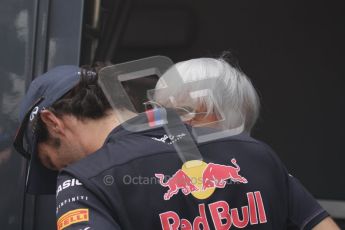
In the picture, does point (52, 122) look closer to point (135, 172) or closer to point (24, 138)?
point (24, 138)

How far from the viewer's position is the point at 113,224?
32.9 inches

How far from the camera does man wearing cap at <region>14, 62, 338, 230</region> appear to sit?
0.86 m

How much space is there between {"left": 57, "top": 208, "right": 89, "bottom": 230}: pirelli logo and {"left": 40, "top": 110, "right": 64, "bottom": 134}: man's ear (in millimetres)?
273

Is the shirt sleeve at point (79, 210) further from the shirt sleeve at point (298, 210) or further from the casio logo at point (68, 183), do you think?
Result: the shirt sleeve at point (298, 210)

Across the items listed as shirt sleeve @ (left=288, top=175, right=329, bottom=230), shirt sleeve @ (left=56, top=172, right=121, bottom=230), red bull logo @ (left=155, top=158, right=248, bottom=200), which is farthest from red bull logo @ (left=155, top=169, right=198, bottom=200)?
shirt sleeve @ (left=288, top=175, right=329, bottom=230)

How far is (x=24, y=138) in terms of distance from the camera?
1.14 m

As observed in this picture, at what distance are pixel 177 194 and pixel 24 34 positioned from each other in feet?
1.94

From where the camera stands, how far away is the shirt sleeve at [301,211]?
3.37ft

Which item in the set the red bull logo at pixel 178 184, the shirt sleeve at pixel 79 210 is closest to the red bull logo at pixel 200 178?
the red bull logo at pixel 178 184

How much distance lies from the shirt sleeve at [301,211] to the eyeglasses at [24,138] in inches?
21.4

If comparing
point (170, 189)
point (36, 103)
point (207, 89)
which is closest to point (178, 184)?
point (170, 189)

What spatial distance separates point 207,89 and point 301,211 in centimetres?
31

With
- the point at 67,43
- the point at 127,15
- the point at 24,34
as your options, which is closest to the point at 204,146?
the point at 67,43

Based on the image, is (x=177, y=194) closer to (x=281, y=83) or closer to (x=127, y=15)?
(x=127, y=15)
